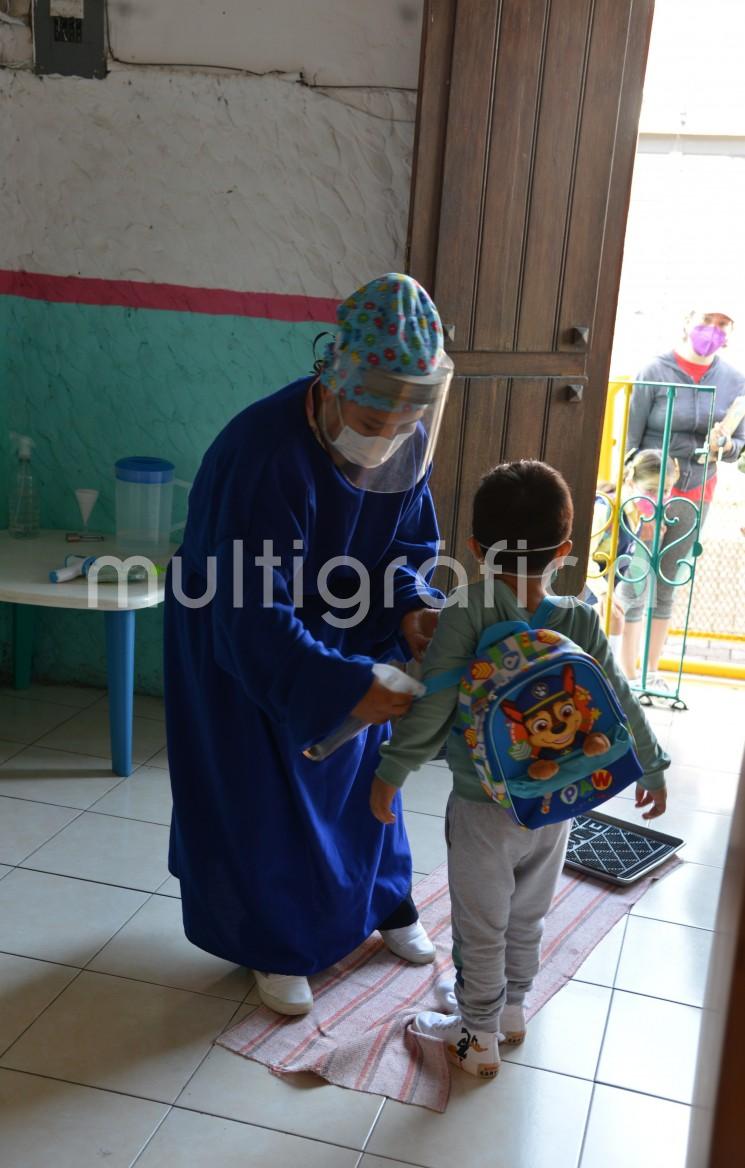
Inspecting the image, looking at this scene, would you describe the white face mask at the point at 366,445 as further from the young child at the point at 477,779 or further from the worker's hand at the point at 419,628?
the worker's hand at the point at 419,628

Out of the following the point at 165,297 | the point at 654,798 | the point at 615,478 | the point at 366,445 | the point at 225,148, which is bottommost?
the point at 654,798

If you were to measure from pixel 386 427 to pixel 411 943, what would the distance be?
3.63ft

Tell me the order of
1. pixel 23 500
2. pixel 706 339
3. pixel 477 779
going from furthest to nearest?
pixel 706 339 → pixel 23 500 → pixel 477 779

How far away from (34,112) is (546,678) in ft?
8.25

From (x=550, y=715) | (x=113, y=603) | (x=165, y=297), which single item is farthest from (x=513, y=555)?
(x=165, y=297)

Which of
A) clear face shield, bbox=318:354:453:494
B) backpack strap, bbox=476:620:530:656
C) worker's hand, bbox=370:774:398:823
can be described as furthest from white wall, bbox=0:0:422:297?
worker's hand, bbox=370:774:398:823

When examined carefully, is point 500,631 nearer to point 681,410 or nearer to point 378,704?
point 378,704

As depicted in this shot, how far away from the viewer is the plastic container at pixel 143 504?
325 centimetres

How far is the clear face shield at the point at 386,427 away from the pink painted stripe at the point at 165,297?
1492 millimetres

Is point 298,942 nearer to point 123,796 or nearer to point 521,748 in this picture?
point 521,748

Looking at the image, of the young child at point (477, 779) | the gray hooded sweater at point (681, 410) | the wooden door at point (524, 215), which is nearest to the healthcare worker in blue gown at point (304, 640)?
the young child at point (477, 779)

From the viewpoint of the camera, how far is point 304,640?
5.60 feet

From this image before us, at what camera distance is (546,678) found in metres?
1.65

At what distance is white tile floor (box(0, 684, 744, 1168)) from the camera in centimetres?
174
